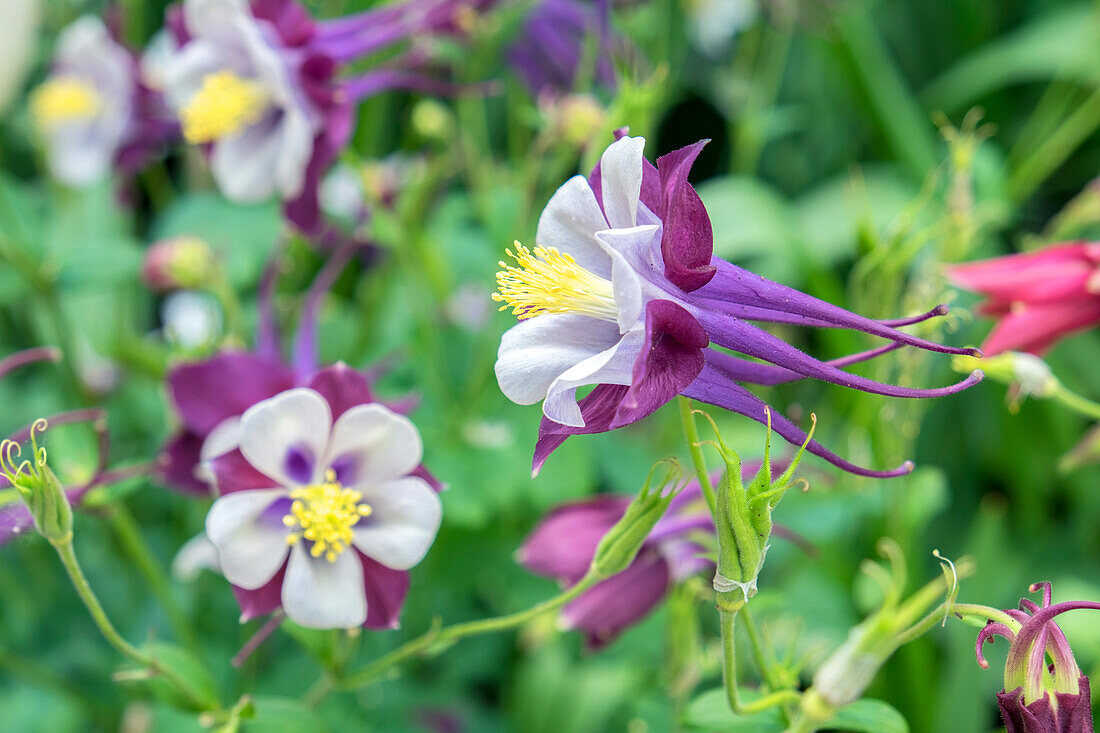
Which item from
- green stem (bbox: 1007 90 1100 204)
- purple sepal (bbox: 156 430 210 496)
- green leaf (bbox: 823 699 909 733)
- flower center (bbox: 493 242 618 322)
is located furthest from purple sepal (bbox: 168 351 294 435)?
green stem (bbox: 1007 90 1100 204)

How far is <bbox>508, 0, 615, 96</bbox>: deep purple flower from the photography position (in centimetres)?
101

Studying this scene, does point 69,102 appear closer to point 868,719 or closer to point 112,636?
point 112,636

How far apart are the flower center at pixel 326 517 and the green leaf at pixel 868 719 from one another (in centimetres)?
26

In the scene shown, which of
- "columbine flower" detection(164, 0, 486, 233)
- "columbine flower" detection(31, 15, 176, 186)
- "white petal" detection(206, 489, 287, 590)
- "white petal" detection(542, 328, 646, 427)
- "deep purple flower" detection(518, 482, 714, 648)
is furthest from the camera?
"columbine flower" detection(31, 15, 176, 186)

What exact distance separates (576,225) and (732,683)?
0.22m

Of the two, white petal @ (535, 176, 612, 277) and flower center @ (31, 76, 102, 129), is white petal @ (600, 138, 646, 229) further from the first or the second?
flower center @ (31, 76, 102, 129)

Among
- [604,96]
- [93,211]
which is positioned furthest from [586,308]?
[93,211]

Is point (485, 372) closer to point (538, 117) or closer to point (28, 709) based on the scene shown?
point (538, 117)

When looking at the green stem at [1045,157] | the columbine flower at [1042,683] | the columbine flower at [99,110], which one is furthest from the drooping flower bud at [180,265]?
the green stem at [1045,157]

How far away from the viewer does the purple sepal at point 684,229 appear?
0.39 metres

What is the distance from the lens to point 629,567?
614 millimetres

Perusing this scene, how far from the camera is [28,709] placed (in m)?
0.90

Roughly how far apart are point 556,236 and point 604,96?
2.34 feet

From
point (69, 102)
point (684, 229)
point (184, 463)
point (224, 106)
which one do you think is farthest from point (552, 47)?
point (684, 229)
